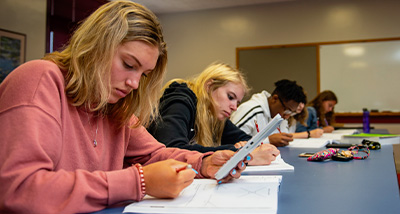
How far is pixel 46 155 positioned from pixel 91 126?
274 millimetres

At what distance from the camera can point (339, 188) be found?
35.0 inches

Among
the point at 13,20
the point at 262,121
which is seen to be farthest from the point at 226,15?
the point at 262,121

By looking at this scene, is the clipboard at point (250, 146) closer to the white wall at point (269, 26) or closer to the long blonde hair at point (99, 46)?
the long blonde hair at point (99, 46)

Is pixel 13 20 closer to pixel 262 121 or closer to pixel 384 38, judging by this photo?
pixel 262 121

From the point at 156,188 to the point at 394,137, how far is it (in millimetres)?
1903

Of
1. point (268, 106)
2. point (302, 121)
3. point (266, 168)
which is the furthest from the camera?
point (302, 121)

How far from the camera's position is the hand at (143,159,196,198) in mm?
712

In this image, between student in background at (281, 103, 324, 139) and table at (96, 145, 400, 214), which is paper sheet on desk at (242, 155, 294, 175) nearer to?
table at (96, 145, 400, 214)

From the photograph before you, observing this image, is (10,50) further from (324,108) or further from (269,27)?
(269,27)

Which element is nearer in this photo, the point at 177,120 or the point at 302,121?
the point at 177,120

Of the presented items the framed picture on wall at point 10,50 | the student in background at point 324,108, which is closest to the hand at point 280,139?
the student in background at point 324,108

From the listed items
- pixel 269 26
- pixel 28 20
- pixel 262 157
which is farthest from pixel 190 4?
pixel 262 157

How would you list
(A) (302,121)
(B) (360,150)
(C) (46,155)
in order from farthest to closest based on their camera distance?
(A) (302,121)
(B) (360,150)
(C) (46,155)

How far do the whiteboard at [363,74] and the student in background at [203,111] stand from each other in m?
3.92
